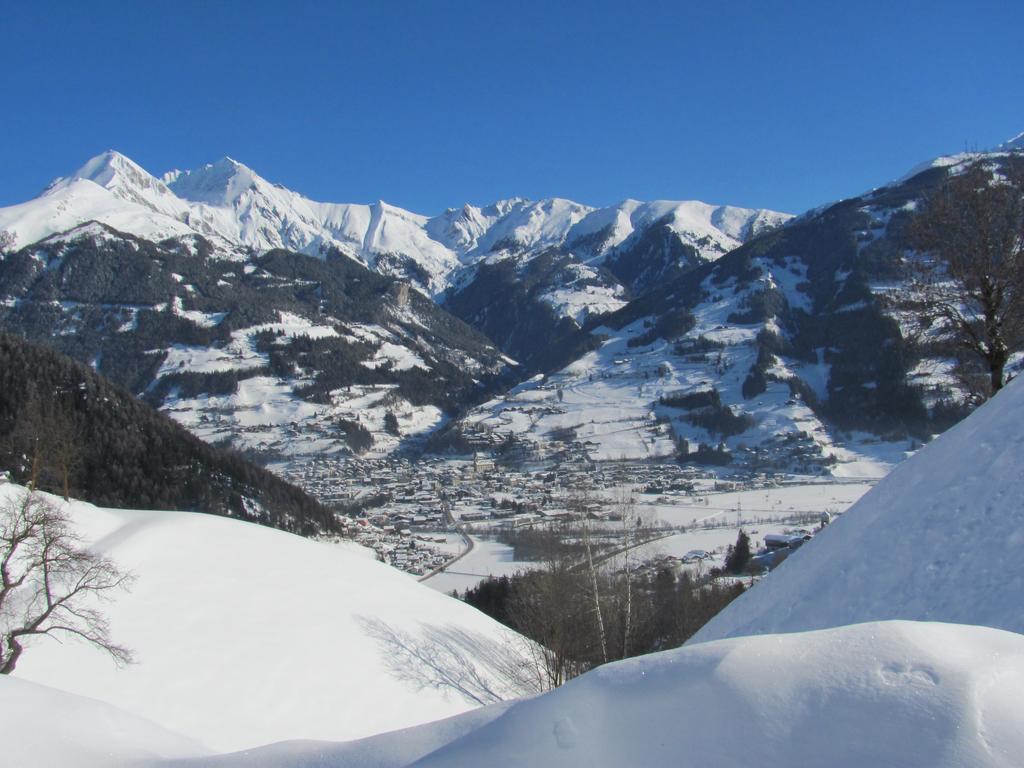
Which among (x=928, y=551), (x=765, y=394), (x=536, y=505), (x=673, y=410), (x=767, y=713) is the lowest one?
(x=767, y=713)

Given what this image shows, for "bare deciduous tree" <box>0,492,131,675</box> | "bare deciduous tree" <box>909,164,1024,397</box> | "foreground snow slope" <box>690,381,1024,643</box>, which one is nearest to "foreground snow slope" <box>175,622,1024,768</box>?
"foreground snow slope" <box>690,381,1024,643</box>

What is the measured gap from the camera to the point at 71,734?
6699 millimetres

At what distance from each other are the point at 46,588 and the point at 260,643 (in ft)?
24.5

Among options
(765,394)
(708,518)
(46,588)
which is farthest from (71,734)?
(765,394)

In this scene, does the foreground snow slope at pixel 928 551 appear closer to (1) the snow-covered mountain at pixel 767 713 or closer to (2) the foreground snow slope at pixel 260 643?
(1) the snow-covered mountain at pixel 767 713

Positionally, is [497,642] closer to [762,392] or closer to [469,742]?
[469,742]

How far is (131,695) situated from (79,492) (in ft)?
139

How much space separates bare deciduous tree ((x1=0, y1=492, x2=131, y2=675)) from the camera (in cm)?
1467

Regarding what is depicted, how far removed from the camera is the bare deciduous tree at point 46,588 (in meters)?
14.7

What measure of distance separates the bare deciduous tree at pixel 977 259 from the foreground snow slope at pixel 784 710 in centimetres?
1305

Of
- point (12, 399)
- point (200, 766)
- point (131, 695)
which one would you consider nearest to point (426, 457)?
point (12, 399)

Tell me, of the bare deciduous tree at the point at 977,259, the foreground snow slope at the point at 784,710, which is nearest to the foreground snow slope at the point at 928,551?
the bare deciduous tree at the point at 977,259

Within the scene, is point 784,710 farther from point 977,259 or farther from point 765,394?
point 765,394

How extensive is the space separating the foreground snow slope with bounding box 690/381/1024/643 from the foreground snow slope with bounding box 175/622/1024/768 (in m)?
3.78
